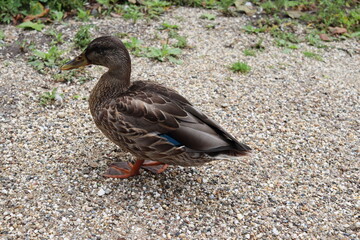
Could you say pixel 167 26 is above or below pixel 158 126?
below

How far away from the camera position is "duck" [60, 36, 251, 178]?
11.3 feet

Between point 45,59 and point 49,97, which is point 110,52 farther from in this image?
point 45,59

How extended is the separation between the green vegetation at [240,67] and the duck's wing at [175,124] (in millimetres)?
2413

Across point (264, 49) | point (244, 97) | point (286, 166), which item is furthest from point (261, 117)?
point (264, 49)

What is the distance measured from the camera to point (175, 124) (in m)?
3.47

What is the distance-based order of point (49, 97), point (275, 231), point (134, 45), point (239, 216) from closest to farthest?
point (275, 231)
point (239, 216)
point (49, 97)
point (134, 45)

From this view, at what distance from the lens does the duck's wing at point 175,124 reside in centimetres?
345

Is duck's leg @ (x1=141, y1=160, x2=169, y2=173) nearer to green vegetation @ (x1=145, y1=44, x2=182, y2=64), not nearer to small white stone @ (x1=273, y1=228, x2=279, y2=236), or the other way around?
small white stone @ (x1=273, y1=228, x2=279, y2=236)

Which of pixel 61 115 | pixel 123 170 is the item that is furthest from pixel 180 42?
pixel 123 170

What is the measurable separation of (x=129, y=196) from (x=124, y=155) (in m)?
0.65

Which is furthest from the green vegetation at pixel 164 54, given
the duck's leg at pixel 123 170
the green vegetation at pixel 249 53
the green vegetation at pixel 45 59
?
the duck's leg at pixel 123 170

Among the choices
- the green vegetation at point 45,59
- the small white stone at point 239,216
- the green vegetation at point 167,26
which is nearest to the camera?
the small white stone at point 239,216

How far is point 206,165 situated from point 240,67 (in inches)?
83.9

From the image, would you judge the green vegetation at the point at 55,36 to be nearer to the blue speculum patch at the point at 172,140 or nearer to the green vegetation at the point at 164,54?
the green vegetation at the point at 164,54
